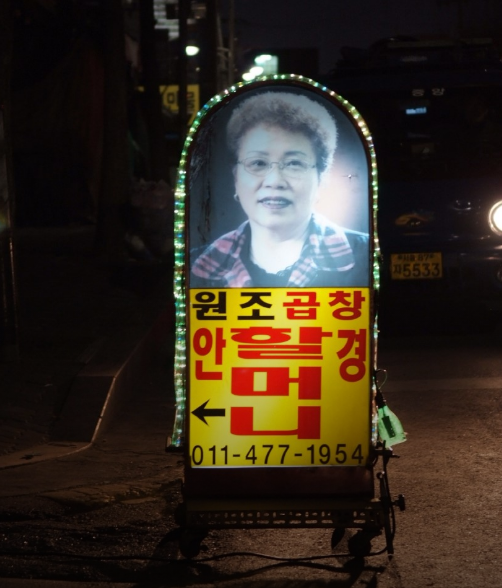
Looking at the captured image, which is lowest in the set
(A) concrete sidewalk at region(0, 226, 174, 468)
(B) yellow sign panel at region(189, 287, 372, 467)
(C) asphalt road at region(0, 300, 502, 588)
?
(C) asphalt road at region(0, 300, 502, 588)

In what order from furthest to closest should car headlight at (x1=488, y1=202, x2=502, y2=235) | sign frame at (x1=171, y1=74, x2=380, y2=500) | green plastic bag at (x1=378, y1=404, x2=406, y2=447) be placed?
car headlight at (x1=488, y1=202, x2=502, y2=235) → green plastic bag at (x1=378, y1=404, x2=406, y2=447) → sign frame at (x1=171, y1=74, x2=380, y2=500)

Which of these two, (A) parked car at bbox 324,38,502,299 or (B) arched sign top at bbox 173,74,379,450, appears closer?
(B) arched sign top at bbox 173,74,379,450

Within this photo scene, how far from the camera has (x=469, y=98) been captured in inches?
461

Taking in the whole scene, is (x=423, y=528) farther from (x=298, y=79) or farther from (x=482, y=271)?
(x=482, y=271)

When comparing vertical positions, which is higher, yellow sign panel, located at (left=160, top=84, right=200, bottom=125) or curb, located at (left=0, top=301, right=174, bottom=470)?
yellow sign panel, located at (left=160, top=84, right=200, bottom=125)

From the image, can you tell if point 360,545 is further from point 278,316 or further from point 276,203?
point 276,203

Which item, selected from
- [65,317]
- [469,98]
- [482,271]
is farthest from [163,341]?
[469,98]

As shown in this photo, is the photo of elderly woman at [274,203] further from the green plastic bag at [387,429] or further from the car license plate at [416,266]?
the car license plate at [416,266]

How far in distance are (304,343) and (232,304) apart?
1.18ft

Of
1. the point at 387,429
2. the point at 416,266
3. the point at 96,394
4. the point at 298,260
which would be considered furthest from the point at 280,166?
the point at 416,266

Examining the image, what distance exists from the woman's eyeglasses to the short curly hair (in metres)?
0.07

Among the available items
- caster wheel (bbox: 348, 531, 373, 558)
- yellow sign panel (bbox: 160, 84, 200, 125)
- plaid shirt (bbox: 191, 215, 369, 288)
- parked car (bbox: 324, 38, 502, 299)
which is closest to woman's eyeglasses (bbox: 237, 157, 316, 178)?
plaid shirt (bbox: 191, 215, 369, 288)

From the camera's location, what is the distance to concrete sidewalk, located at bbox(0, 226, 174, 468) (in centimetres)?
762

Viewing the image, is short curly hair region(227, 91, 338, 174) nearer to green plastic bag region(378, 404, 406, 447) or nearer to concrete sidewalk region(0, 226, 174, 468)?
green plastic bag region(378, 404, 406, 447)
